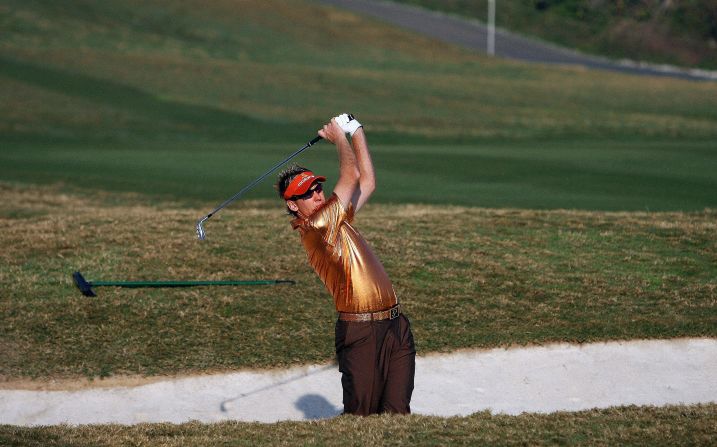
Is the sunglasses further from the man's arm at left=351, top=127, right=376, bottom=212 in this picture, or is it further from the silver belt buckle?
the silver belt buckle

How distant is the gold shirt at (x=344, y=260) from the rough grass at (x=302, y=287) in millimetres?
3672

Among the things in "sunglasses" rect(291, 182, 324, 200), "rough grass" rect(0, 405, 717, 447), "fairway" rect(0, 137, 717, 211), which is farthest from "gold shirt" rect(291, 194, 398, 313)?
"fairway" rect(0, 137, 717, 211)

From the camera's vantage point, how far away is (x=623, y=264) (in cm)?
1480

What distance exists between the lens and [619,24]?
7394cm

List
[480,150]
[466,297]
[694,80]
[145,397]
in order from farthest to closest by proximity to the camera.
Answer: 1. [694,80]
2. [480,150]
3. [466,297]
4. [145,397]

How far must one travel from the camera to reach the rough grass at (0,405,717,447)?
7754 mm

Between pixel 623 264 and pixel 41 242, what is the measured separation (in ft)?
25.8

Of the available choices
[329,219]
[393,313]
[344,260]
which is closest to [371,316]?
[393,313]

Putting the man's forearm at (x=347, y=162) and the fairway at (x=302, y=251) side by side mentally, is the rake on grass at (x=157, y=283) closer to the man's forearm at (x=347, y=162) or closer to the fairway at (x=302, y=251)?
the fairway at (x=302, y=251)

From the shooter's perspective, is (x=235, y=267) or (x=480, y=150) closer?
(x=235, y=267)

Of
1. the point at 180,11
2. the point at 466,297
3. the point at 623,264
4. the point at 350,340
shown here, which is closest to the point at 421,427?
the point at 350,340

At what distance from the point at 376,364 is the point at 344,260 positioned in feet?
2.74

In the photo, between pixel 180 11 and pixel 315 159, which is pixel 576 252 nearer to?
pixel 315 159

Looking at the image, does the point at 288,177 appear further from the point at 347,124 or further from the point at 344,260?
the point at 344,260
